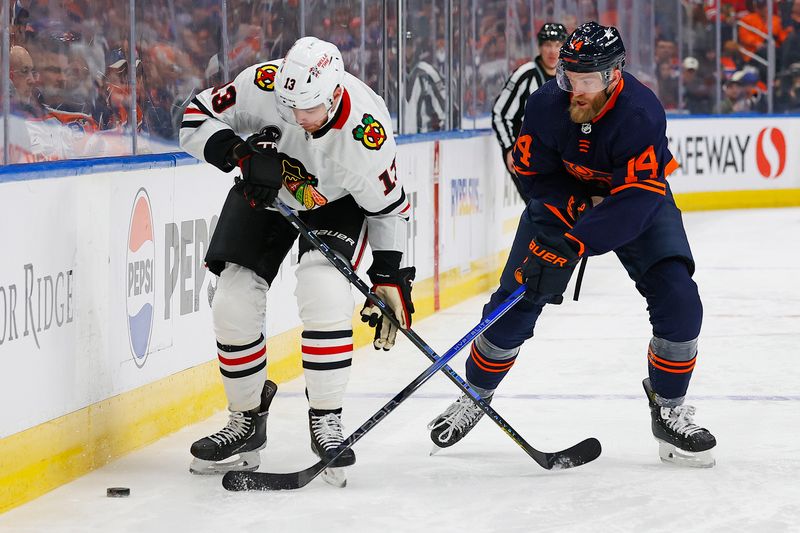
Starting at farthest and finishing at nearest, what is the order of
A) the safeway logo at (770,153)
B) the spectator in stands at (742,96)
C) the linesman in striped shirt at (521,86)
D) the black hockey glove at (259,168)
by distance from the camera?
the spectator in stands at (742,96) → the safeway logo at (770,153) → the linesman in striped shirt at (521,86) → the black hockey glove at (259,168)

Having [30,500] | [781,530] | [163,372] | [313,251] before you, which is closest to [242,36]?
[163,372]

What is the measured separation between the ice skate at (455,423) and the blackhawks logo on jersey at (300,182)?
0.72 meters

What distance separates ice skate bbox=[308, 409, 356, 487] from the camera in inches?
136

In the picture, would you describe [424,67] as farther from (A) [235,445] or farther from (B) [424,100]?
(A) [235,445]

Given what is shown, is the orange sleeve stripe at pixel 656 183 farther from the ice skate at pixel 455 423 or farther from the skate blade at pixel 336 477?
the skate blade at pixel 336 477

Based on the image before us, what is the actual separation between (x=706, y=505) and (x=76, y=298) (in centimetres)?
160

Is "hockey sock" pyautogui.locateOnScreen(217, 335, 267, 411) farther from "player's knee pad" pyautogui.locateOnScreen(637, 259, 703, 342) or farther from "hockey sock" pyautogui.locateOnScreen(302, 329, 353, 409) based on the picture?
"player's knee pad" pyautogui.locateOnScreen(637, 259, 703, 342)

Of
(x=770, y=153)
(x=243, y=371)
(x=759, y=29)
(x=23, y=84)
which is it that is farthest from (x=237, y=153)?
(x=759, y=29)

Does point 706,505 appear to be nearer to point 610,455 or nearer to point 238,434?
point 610,455

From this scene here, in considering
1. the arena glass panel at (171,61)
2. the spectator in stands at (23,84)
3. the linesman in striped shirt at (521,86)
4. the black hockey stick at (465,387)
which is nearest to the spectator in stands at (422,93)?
the linesman in striped shirt at (521,86)

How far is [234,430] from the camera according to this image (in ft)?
12.1

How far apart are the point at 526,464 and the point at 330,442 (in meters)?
0.57

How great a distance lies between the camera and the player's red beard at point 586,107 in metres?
3.47

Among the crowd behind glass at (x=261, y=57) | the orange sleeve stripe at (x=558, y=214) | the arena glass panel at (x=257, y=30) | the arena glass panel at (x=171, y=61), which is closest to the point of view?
the orange sleeve stripe at (x=558, y=214)
